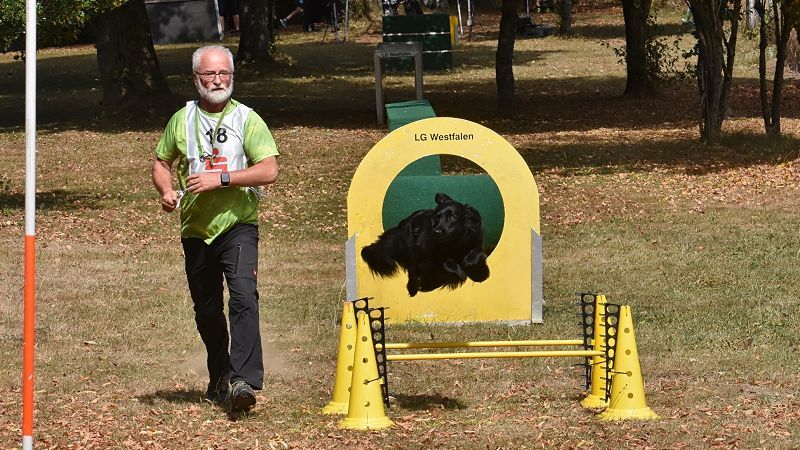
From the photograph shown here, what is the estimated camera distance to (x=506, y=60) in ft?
89.4

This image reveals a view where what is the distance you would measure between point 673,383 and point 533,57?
33.2m

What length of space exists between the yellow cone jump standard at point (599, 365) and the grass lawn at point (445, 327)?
128 mm

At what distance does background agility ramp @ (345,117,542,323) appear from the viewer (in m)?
10.0

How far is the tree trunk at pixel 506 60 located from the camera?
2706 cm

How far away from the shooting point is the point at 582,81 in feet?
114

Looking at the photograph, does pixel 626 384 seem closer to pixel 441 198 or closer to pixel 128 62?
pixel 441 198

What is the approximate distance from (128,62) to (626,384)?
21.2 m

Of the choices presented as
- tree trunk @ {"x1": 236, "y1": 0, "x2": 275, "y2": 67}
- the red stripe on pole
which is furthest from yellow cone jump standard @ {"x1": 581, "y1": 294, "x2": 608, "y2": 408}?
tree trunk @ {"x1": 236, "y1": 0, "x2": 275, "y2": 67}

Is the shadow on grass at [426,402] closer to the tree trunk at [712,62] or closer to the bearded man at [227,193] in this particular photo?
the bearded man at [227,193]

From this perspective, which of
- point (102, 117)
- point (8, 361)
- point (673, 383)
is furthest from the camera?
point (102, 117)

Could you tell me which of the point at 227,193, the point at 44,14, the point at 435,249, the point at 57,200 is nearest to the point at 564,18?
the point at 57,200

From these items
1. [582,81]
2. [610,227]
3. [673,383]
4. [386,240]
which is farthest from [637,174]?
[582,81]

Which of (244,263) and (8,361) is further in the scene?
(8,361)

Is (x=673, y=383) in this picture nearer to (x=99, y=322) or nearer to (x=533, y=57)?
(x=99, y=322)
